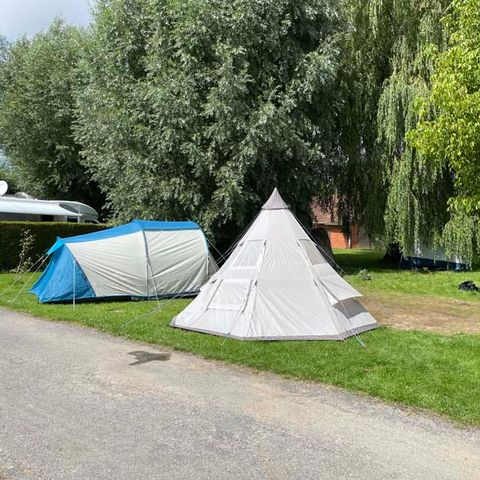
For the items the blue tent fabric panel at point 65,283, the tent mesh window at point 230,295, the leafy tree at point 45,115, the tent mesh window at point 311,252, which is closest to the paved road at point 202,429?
the tent mesh window at point 230,295

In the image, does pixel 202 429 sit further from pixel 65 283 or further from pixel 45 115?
pixel 45 115

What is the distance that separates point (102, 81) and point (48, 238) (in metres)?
5.60

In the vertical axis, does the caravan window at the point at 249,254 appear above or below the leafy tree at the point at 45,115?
below

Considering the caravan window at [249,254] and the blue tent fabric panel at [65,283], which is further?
the blue tent fabric panel at [65,283]

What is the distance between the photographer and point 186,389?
600 centimetres

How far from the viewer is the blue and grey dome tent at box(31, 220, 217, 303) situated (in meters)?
11.9

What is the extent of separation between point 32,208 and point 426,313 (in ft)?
51.1

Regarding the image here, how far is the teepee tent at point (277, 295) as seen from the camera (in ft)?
27.2

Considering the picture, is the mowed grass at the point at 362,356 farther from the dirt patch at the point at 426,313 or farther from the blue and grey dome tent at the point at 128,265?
the blue and grey dome tent at the point at 128,265

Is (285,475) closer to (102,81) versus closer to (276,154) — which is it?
(276,154)

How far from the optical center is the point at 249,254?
906 cm

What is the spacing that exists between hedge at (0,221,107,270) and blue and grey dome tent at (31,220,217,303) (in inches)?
240

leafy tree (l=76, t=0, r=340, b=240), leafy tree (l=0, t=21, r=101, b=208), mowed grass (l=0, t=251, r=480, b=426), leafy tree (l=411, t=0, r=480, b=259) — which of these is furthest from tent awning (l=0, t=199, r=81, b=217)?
leafy tree (l=411, t=0, r=480, b=259)

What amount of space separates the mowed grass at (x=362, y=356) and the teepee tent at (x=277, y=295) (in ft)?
0.87
